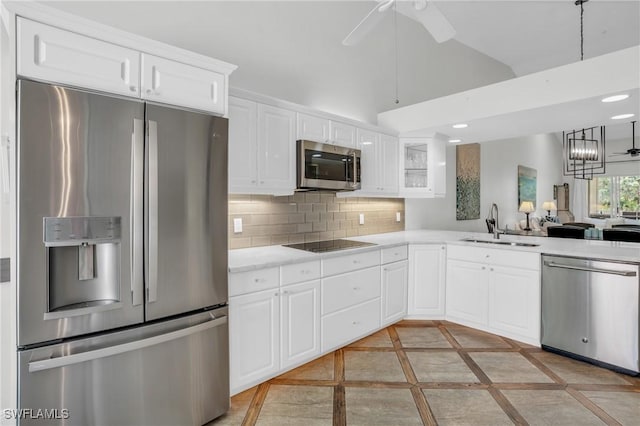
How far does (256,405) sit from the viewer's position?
2.24 metres

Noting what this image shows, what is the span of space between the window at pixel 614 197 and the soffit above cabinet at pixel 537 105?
26.8 feet

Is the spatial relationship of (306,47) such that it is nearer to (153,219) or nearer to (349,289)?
(349,289)

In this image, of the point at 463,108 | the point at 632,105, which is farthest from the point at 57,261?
the point at 632,105

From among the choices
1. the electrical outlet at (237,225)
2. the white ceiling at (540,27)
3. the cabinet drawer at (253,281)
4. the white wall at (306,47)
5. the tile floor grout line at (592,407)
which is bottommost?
the tile floor grout line at (592,407)

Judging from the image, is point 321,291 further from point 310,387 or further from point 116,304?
point 116,304

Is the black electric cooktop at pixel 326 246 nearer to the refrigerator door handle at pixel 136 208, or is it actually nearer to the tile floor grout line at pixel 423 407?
the tile floor grout line at pixel 423 407

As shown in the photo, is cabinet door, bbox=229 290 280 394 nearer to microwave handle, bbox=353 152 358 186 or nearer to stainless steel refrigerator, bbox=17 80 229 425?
stainless steel refrigerator, bbox=17 80 229 425

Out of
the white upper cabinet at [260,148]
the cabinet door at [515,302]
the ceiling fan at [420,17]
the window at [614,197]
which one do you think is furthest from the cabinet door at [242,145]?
the window at [614,197]

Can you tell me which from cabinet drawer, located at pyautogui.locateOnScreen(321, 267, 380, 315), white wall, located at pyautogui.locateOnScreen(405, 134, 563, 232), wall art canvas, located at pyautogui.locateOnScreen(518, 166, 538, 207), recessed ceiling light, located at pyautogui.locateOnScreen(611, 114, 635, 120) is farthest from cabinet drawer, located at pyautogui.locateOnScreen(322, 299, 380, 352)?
wall art canvas, located at pyautogui.locateOnScreen(518, 166, 538, 207)

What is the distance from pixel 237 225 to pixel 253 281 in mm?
794

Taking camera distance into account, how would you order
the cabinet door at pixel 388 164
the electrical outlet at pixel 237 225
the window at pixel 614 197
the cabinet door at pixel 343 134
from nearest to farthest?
the electrical outlet at pixel 237 225 → the cabinet door at pixel 343 134 → the cabinet door at pixel 388 164 → the window at pixel 614 197

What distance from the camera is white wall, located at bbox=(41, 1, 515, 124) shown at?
8.73 feet

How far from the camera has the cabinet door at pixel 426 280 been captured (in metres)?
3.72

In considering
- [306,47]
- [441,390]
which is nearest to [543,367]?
[441,390]
